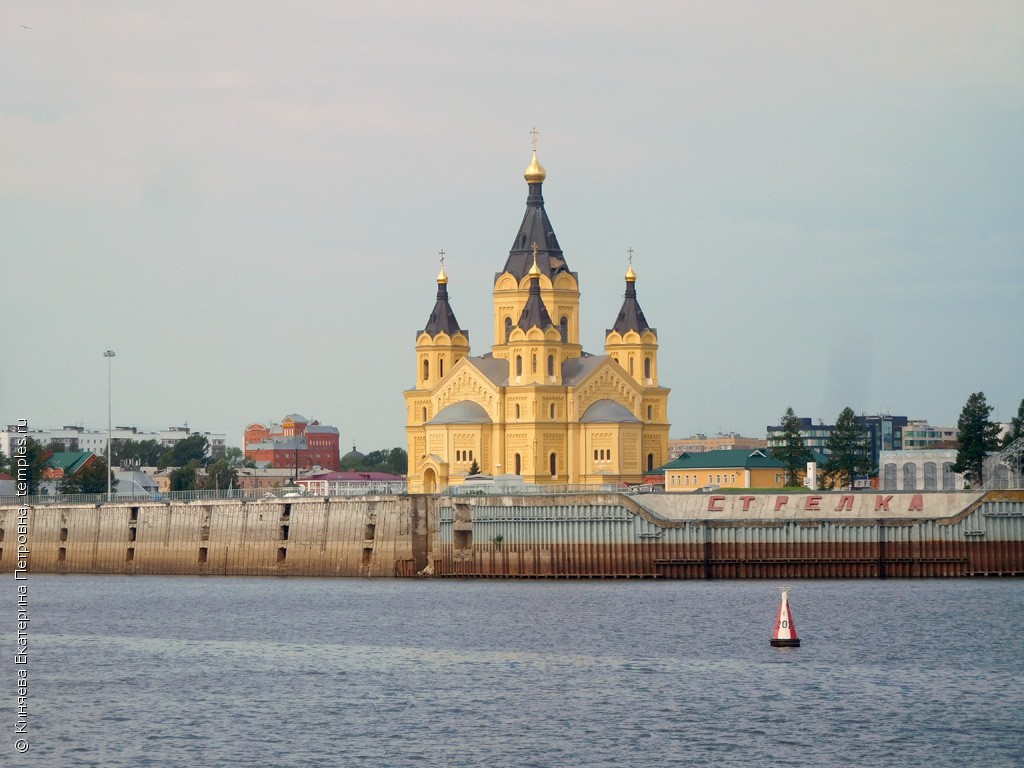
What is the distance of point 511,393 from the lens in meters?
135

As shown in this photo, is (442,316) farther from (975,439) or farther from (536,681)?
(536,681)

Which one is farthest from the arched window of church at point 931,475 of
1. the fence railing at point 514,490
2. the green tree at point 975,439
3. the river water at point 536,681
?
the river water at point 536,681

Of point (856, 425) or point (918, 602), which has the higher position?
point (856, 425)

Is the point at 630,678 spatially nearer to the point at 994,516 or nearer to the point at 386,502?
the point at 994,516

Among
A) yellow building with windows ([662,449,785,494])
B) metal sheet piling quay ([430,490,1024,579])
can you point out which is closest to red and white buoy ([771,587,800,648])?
metal sheet piling quay ([430,490,1024,579])

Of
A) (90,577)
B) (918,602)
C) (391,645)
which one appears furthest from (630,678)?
(90,577)

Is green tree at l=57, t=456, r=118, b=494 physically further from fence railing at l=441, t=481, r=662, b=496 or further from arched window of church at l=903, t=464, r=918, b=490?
arched window of church at l=903, t=464, r=918, b=490

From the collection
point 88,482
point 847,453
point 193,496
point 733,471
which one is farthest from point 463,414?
point 88,482

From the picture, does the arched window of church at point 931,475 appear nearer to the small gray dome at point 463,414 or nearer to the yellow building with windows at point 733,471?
the yellow building with windows at point 733,471

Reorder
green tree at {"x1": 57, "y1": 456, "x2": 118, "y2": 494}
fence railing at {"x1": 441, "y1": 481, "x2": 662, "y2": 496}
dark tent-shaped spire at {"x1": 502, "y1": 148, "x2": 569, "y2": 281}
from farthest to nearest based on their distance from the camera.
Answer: green tree at {"x1": 57, "y1": 456, "x2": 118, "y2": 494}, dark tent-shaped spire at {"x1": 502, "y1": 148, "x2": 569, "y2": 281}, fence railing at {"x1": 441, "y1": 481, "x2": 662, "y2": 496}

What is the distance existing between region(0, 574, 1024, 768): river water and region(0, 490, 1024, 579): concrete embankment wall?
6.16 metres

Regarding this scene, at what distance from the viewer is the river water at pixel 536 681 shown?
4247cm

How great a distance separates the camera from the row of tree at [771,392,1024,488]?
402 feet

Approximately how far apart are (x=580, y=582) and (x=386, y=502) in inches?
519
